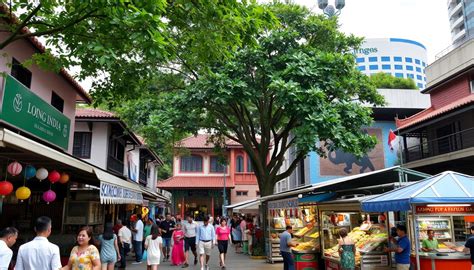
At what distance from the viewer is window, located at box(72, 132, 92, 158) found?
21156 mm

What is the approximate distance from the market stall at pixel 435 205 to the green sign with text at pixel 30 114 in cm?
904

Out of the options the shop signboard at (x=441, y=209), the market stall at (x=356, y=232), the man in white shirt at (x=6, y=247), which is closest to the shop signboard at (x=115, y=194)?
the man in white shirt at (x=6, y=247)

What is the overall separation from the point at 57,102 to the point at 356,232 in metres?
11.8

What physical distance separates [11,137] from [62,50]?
10.3 ft

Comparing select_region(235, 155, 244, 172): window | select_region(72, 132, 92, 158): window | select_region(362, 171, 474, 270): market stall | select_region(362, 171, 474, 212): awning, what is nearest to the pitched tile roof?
select_region(72, 132, 92, 158): window

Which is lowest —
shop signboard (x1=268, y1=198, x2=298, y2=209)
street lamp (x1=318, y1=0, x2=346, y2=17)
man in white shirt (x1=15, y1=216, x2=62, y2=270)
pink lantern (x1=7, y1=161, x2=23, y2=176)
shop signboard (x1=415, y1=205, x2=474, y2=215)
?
man in white shirt (x1=15, y1=216, x2=62, y2=270)

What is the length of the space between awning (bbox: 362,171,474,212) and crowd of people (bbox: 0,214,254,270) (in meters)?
5.61

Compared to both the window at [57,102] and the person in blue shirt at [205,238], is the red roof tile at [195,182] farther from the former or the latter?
the person in blue shirt at [205,238]

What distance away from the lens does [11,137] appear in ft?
20.9

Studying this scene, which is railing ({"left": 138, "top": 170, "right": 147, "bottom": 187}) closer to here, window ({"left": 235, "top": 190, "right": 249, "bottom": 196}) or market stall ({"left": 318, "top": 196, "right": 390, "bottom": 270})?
window ({"left": 235, "top": 190, "right": 249, "bottom": 196})

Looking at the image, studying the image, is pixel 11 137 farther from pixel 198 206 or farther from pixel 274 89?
pixel 198 206

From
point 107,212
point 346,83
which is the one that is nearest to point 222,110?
point 346,83

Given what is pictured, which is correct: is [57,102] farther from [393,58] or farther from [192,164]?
[393,58]

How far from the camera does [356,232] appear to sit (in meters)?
11.0
